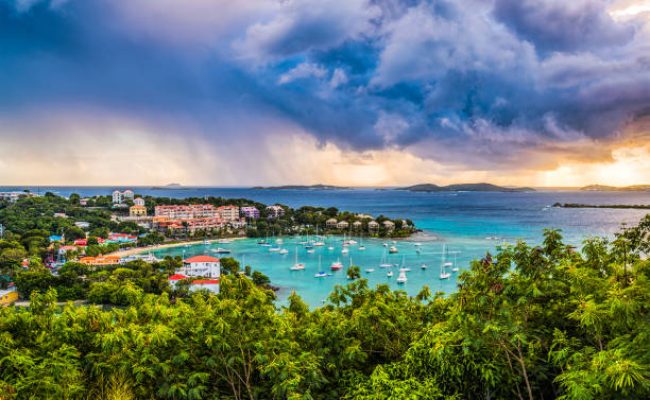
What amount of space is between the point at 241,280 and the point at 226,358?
26.4 inches

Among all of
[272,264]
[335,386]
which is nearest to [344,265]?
[272,264]

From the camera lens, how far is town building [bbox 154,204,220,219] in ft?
169

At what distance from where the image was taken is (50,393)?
10.2ft

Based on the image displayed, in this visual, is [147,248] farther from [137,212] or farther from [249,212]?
[249,212]

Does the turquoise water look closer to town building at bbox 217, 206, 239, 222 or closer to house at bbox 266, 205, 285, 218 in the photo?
town building at bbox 217, 206, 239, 222

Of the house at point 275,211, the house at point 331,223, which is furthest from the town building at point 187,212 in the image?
the house at point 331,223

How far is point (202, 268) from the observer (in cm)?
2364

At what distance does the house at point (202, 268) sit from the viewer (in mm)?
23391

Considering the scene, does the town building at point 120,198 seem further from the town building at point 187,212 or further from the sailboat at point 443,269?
the sailboat at point 443,269

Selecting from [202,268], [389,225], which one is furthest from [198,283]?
[389,225]

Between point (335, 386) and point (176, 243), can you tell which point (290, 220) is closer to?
point (176, 243)

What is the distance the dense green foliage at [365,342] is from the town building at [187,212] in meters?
49.7

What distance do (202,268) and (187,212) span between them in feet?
99.2

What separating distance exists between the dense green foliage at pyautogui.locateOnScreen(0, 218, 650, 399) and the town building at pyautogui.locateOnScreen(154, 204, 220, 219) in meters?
49.7
